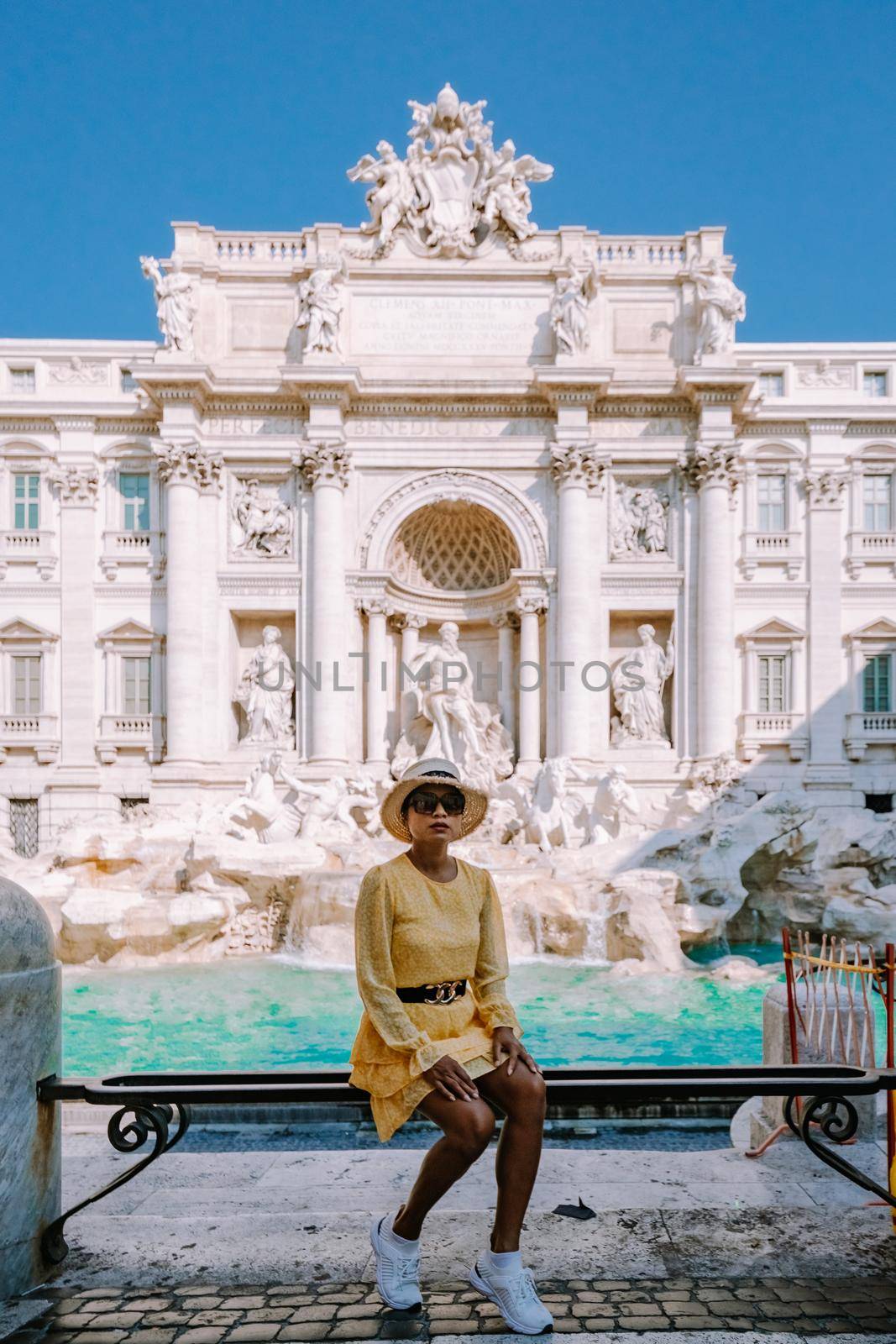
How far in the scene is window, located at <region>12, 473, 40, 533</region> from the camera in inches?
845

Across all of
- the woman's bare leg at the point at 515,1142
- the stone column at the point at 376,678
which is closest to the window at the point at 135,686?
the stone column at the point at 376,678

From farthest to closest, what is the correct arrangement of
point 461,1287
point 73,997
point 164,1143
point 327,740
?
point 327,740 < point 73,997 < point 164,1143 < point 461,1287

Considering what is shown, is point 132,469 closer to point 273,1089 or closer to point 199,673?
point 199,673

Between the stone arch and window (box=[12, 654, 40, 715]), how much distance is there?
7.79 meters

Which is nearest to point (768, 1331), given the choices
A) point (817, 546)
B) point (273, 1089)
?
point (273, 1089)

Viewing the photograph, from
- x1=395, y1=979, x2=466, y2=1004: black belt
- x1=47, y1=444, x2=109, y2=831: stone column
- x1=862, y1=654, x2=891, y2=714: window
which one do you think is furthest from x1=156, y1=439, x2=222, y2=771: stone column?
x1=395, y1=979, x2=466, y2=1004: black belt

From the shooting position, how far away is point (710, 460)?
20.4 meters

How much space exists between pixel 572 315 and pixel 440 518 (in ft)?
17.2

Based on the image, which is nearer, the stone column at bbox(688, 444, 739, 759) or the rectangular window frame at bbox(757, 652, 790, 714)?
the stone column at bbox(688, 444, 739, 759)

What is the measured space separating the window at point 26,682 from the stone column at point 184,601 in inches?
130

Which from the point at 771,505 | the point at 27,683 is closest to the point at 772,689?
the point at 771,505

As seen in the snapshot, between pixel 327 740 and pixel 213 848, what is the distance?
587 centimetres

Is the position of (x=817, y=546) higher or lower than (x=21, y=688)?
higher

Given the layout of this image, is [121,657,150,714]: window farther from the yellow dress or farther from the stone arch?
the yellow dress
